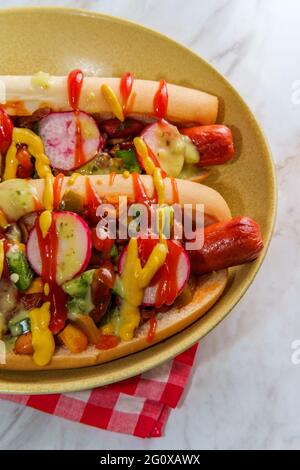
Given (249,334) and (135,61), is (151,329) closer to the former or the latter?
(249,334)

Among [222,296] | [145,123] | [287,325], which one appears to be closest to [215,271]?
[222,296]

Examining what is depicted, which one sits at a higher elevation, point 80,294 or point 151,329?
point 80,294

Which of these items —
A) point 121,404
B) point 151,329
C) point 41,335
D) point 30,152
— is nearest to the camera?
point 41,335

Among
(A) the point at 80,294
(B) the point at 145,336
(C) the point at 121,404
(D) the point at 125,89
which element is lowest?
(C) the point at 121,404

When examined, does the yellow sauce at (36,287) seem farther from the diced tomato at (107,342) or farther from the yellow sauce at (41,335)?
the diced tomato at (107,342)

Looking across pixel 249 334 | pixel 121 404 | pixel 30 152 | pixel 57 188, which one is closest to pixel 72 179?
pixel 57 188

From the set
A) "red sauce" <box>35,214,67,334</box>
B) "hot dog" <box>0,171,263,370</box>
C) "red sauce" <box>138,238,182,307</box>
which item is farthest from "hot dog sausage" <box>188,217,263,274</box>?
"red sauce" <box>35,214,67,334</box>

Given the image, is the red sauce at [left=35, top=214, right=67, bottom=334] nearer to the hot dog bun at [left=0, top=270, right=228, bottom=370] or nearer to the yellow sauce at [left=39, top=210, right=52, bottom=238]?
the yellow sauce at [left=39, top=210, right=52, bottom=238]

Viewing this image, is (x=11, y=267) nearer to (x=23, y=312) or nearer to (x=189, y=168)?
(x=23, y=312)
